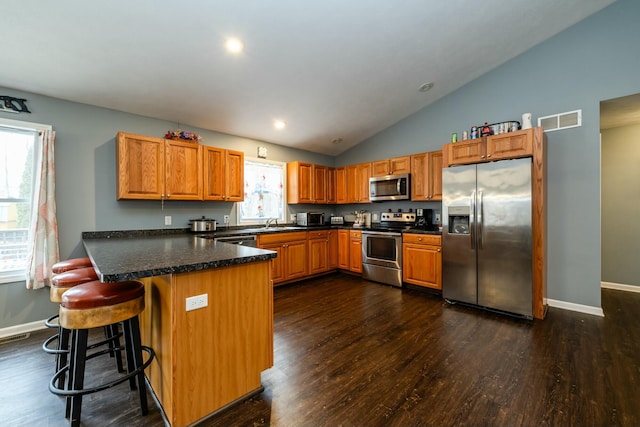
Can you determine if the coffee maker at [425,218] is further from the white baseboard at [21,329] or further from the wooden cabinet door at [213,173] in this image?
the white baseboard at [21,329]

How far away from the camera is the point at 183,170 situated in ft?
11.6

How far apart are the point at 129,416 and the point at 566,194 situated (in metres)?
4.81

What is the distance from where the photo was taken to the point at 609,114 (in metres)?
3.49

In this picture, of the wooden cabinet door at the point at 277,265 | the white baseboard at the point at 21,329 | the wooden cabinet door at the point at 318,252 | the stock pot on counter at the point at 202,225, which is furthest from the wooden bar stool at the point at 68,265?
the wooden cabinet door at the point at 318,252

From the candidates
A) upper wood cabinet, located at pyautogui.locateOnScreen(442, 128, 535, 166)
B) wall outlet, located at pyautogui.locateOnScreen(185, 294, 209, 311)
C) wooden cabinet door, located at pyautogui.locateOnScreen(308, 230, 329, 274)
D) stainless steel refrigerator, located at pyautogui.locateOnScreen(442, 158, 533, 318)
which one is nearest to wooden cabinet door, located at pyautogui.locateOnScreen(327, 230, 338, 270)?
wooden cabinet door, located at pyautogui.locateOnScreen(308, 230, 329, 274)

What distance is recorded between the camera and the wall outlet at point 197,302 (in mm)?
1487

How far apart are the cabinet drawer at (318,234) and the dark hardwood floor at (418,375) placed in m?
1.79

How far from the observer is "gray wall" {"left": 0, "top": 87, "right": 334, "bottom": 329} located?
280 cm

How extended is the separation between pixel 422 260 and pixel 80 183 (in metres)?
4.51

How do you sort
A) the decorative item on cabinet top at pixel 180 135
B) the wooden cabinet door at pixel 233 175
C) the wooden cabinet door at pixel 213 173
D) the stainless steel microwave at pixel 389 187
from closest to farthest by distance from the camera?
the decorative item on cabinet top at pixel 180 135 → the wooden cabinet door at pixel 213 173 → the wooden cabinet door at pixel 233 175 → the stainless steel microwave at pixel 389 187

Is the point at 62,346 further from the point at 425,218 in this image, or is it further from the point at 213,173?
the point at 425,218

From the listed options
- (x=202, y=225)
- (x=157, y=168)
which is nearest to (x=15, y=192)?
(x=157, y=168)

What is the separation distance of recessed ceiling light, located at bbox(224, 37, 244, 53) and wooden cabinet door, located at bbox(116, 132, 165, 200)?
1486 mm

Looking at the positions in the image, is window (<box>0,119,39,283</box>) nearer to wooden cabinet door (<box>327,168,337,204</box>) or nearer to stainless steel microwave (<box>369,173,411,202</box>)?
wooden cabinet door (<box>327,168,337,204</box>)
